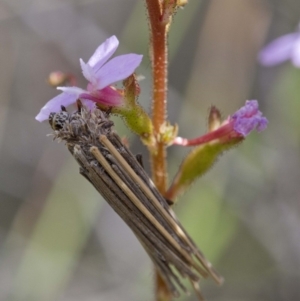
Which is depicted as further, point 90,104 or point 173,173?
point 173,173

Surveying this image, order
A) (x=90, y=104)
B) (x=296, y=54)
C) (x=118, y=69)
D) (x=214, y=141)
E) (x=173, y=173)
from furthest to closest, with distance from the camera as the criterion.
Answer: (x=173, y=173) → (x=296, y=54) → (x=214, y=141) → (x=90, y=104) → (x=118, y=69)

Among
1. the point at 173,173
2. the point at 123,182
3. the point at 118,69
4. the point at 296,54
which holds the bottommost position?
the point at 123,182

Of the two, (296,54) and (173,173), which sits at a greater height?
(173,173)

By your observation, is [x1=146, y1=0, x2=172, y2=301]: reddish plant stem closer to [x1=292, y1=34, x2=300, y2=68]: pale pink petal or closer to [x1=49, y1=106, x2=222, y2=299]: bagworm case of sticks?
[x1=49, y1=106, x2=222, y2=299]: bagworm case of sticks

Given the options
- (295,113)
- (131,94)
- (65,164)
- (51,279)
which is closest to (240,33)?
(295,113)

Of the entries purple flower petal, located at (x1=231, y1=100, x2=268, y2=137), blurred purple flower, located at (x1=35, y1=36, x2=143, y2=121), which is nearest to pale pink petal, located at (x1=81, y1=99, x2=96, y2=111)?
blurred purple flower, located at (x1=35, y1=36, x2=143, y2=121)

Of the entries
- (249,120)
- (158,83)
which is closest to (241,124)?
(249,120)

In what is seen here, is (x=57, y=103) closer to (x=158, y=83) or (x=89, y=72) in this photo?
(x=89, y=72)

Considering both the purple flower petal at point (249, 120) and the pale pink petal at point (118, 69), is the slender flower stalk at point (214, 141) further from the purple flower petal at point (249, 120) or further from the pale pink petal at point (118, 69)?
the pale pink petal at point (118, 69)
